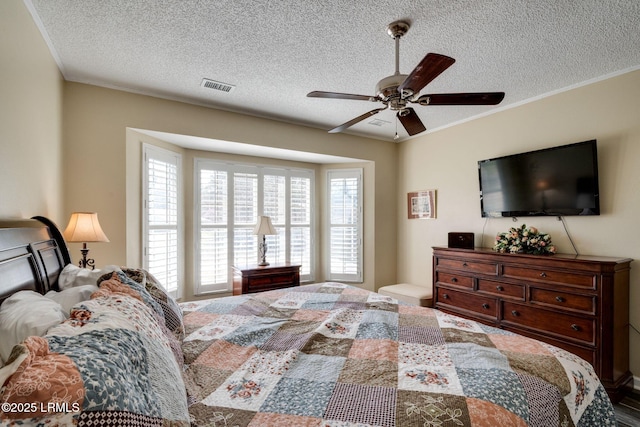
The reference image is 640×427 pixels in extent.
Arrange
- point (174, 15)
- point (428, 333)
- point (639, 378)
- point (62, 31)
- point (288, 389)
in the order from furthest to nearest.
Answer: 1. point (639, 378)
2. point (62, 31)
3. point (174, 15)
4. point (428, 333)
5. point (288, 389)

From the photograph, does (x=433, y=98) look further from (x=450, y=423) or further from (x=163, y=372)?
(x=163, y=372)

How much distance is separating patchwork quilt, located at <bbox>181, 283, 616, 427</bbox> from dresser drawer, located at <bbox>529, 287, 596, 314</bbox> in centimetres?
134

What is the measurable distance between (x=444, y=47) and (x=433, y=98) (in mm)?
612

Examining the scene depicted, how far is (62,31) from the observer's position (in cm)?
213

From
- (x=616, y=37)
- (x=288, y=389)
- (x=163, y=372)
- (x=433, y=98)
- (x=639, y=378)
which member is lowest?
(x=639, y=378)

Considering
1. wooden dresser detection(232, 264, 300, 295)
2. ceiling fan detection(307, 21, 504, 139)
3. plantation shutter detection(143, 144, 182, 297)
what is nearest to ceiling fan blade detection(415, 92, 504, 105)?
ceiling fan detection(307, 21, 504, 139)

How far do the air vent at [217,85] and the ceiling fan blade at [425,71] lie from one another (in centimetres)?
191

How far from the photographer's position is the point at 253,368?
1.35 metres

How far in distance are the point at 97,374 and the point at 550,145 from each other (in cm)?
396

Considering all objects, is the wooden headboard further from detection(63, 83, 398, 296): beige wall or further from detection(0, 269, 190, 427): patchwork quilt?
Answer: detection(63, 83, 398, 296): beige wall

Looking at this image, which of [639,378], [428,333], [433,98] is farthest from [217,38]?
[639,378]

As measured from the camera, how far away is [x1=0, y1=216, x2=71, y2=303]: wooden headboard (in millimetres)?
1228

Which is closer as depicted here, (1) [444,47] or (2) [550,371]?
(2) [550,371]

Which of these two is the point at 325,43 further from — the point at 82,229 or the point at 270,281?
the point at 270,281
